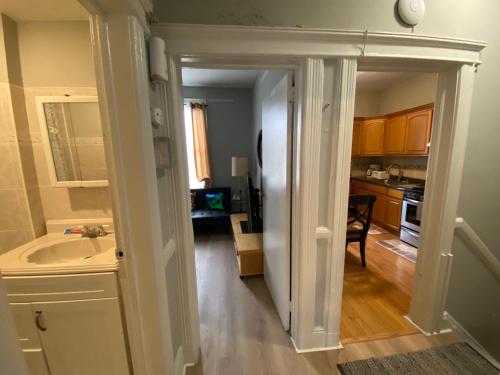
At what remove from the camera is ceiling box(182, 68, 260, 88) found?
313 cm

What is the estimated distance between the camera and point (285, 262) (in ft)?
5.29

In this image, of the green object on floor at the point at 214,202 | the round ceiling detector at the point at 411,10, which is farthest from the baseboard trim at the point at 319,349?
the green object on floor at the point at 214,202

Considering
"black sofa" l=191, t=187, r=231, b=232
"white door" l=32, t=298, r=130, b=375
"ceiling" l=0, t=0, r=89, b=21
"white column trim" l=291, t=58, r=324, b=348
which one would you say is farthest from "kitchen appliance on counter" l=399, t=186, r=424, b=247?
"ceiling" l=0, t=0, r=89, b=21

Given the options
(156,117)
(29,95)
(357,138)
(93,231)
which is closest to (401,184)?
(357,138)

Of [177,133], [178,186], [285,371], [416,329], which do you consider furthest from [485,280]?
[177,133]

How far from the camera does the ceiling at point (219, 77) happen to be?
123 inches

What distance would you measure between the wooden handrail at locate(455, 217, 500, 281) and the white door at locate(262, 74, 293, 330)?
123cm

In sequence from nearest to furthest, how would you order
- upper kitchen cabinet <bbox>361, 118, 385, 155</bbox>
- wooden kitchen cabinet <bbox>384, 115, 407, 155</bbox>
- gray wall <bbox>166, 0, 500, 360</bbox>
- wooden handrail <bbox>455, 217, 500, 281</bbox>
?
gray wall <bbox>166, 0, 500, 360</bbox>, wooden handrail <bbox>455, 217, 500, 281</bbox>, wooden kitchen cabinet <bbox>384, 115, 407, 155</bbox>, upper kitchen cabinet <bbox>361, 118, 385, 155</bbox>

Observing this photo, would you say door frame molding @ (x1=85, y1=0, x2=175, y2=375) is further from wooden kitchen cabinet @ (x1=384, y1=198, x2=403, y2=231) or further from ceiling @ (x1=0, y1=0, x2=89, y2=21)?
wooden kitchen cabinet @ (x1=384, y1=198, x2=403, y2=231)

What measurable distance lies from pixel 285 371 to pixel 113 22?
2089mm

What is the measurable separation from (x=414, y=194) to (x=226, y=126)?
3.22 m

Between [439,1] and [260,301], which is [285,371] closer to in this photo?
[260,301]

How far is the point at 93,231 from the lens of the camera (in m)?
1.44

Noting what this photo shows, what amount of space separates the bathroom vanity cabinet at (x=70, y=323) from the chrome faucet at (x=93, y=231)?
0.41m
